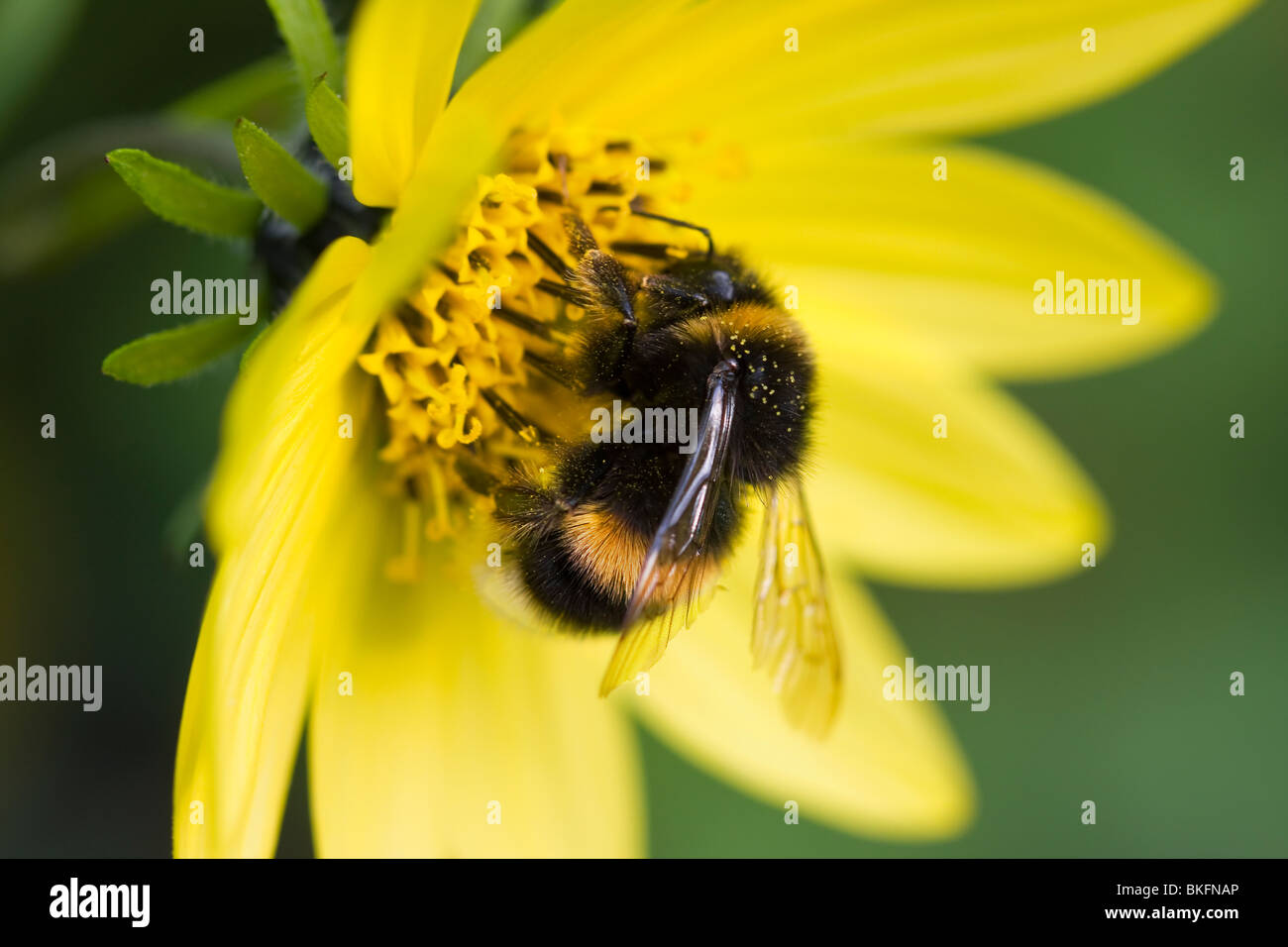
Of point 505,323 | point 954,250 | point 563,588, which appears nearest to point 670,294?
point 505,323

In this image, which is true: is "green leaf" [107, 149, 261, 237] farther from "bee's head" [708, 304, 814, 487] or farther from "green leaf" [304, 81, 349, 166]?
"bee's head" [708, 304, 814, 487]

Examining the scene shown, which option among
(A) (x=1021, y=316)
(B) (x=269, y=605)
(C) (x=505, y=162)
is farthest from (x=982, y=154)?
(B) (x=269, y=605)

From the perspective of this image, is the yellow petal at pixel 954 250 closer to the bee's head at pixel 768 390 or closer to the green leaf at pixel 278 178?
the bee's head at pixel 768 390

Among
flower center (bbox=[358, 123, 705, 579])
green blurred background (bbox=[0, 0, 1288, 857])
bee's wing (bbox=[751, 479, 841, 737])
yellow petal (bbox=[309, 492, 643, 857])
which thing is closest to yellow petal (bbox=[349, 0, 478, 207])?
flower center (bbox=[358, 123, 705, 579])

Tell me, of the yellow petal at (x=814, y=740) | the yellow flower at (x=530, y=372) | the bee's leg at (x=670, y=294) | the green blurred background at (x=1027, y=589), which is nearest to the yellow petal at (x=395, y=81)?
the yellow flower at (x=530, y=372)

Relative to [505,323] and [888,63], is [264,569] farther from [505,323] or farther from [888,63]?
[888,63]
